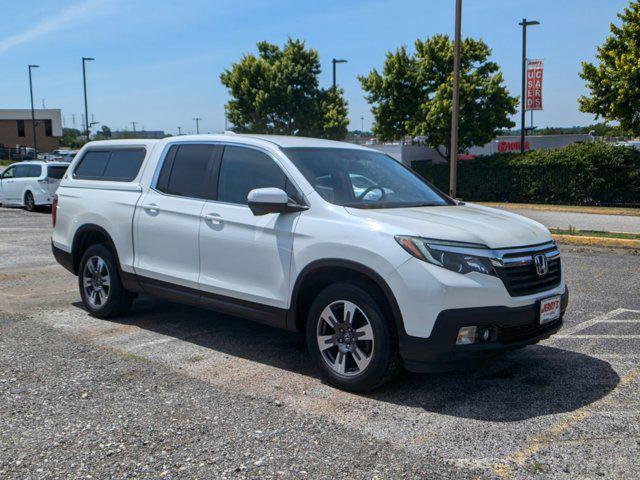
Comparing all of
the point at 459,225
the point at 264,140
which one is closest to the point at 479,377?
the point at 459,225

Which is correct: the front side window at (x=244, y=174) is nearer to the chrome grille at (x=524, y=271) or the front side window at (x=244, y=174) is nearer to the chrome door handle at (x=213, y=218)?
the chrome door handle at (x=213, y=218)

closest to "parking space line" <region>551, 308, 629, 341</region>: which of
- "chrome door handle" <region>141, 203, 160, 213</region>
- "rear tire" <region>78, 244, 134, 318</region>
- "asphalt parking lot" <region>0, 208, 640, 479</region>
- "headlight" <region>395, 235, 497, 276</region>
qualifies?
"asphalt parking lot" <region>0, 208, 640, 479</region>

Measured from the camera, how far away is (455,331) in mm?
4184

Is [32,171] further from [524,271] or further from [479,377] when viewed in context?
[524,271]

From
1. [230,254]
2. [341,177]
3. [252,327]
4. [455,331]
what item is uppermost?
[341,177]

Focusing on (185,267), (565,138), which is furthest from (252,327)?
(565,138)

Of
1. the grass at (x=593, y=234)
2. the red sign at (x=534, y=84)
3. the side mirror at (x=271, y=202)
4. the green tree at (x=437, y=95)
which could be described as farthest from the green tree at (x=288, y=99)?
the side mirror at (x=271, y=202)

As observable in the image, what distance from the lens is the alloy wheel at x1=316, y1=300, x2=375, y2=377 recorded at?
14.8 ft

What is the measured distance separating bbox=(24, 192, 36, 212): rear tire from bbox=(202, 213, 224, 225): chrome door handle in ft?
57.3

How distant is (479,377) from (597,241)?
8.78 meters

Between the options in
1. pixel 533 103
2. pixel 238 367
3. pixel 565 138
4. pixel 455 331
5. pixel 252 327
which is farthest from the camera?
pixel 565 138

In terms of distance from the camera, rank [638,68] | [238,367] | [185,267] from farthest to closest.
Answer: [638,68] → [185,267] → [238,367]

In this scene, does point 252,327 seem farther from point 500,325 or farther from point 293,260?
point 500,325

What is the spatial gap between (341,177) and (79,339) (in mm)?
2807
